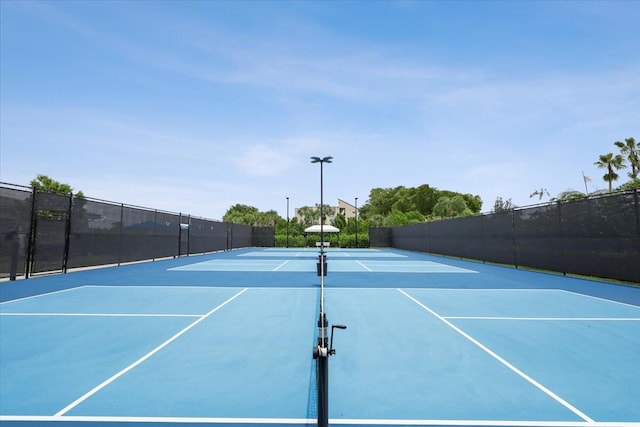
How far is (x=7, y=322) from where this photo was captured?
6594 mm

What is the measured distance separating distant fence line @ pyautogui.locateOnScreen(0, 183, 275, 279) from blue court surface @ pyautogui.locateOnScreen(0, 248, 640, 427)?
4493mm

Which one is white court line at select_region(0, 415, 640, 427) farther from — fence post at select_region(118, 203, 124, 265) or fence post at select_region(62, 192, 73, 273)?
fence post at select_region(118, 203, 124, 265)

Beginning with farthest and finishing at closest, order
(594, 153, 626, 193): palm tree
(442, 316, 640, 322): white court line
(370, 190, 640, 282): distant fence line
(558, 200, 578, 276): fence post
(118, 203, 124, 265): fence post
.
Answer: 1. (594, 153, 626, 193): palm tree
2. (118, 203, 124, 265): fence post
3. (558, 200, 578, 276): fence post
4. (370, 190, 640, 282): distant fence line
5. (442, 316, 640, 322): white court line

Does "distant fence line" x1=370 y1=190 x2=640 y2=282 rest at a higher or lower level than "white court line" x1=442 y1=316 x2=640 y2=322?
higher

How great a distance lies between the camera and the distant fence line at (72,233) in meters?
12.3

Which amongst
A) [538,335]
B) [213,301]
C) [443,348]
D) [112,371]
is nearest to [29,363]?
[112,371]

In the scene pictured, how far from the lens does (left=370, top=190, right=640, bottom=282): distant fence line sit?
1129cm

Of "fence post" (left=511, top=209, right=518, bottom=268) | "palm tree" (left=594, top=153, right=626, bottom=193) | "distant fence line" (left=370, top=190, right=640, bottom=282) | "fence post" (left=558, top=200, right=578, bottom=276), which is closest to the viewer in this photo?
"distant fence line" (left=370, top=190, right=640, bottom=282)

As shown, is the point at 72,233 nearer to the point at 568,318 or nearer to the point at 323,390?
the point at 323,390

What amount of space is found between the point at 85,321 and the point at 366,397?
6008 mm

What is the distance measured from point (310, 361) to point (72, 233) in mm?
15174

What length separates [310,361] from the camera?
4.71 meters

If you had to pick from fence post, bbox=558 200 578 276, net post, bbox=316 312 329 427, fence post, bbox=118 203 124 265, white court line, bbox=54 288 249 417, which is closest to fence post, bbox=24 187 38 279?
fence post, bbox=118 203 124 265

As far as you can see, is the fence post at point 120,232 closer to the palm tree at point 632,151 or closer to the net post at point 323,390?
the net post at point 323,390
